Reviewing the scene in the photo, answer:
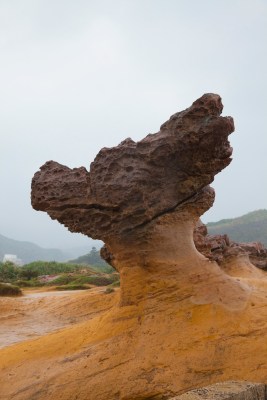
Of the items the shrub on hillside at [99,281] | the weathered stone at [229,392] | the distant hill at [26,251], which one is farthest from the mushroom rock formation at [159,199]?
the distant hill at [26,251]

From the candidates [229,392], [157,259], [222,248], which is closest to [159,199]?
[157,259]

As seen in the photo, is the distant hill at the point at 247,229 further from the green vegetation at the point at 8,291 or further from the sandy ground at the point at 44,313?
the sandy ground at the point at 44,313

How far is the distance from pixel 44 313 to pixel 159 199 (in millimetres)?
6470

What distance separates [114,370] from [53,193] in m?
1.88

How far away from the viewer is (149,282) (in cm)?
445

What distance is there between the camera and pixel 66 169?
486cm

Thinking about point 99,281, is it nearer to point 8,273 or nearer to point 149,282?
point 8,273

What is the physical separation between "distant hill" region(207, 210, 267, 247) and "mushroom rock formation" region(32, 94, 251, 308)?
4523 cm

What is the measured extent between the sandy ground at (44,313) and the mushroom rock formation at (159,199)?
4369 mm

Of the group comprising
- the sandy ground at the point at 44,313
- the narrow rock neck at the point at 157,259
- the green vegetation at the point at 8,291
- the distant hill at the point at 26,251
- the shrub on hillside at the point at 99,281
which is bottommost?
the sandy ground at the point at 44,313

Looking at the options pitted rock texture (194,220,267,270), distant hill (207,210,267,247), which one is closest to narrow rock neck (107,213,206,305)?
pitted rock texture (194,220,267,270)

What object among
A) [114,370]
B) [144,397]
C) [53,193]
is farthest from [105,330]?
[53,193]

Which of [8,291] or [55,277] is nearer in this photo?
[8,291]

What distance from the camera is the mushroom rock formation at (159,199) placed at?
4344 millimetres
